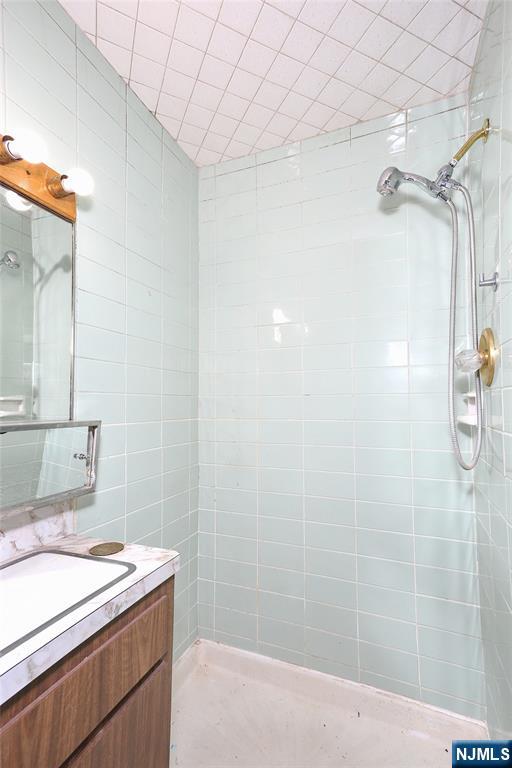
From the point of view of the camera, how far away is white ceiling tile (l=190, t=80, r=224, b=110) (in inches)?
56.7

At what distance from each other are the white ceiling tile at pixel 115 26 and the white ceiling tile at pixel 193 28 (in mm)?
151

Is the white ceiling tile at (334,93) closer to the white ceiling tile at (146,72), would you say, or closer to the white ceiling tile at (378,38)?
the white ceiling tile at (378,38)

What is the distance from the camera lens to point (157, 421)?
1.58 meters

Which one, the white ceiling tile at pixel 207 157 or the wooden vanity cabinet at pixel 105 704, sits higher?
the white ceiling tile at pixel 207 157

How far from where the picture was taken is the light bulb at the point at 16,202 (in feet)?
3.26

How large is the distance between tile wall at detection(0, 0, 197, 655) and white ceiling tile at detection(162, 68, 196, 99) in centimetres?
15

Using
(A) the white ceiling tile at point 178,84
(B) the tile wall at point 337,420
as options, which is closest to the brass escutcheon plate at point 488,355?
(B) the tile wall at point 337,420

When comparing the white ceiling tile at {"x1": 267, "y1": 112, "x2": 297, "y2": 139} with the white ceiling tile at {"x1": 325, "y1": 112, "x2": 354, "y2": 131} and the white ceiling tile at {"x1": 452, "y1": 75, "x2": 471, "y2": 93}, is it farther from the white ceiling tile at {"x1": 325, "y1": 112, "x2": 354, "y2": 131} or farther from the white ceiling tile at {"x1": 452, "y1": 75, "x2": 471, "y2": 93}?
the white ceiling tile at {"x1": 452, "y1": 75, "x2": 471, "y2": 93}

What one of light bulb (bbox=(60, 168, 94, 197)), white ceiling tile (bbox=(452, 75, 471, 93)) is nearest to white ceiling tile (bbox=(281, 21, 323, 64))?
white ceiling tile (bbox=(452, 75, 471, 93))

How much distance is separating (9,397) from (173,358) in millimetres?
773

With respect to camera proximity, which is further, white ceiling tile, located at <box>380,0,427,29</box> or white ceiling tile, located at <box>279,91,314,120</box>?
white ceiling tile, located at <box>279,91,314,120</box>

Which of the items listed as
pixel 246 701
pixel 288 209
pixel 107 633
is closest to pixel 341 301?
pixel 288 209

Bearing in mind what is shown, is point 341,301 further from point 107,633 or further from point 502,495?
point 107,633

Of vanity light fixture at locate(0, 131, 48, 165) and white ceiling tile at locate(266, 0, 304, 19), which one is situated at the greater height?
white ceiling tile at locate(266, 0, 304, 19)
